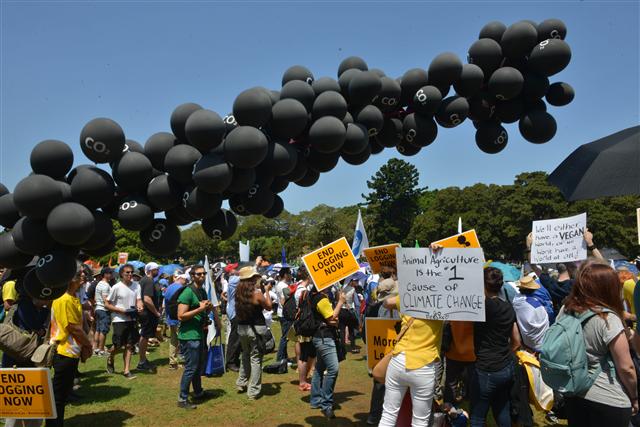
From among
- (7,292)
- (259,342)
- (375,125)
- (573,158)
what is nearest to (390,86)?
(375,125)

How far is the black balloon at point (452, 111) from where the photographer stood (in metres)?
4.59

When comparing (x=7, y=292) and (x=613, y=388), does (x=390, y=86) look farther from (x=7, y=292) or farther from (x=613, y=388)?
(x=7, y=292)

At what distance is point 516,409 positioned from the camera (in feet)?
18.4

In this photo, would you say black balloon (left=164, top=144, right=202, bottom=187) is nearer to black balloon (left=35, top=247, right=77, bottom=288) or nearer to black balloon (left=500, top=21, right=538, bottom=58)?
black balloon (left=35, top=247, right=77, bottom=288)

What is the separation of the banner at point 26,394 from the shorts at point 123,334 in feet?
17.5

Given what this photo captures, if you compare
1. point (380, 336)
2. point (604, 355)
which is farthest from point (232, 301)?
point (604, 355)

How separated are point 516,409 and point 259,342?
432 centimetres

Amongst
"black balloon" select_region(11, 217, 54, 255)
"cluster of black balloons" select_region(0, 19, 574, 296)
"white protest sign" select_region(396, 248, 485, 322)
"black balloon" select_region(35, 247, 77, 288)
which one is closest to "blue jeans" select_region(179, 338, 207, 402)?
"cluster of black balloons" select_region(0, 19, 574, 296)

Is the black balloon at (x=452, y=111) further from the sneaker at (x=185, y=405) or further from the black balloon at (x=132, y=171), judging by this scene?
the sneaker at (x=185, y=405)

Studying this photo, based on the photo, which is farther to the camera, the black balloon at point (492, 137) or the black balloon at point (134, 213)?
the black balloon at point (492, 137)

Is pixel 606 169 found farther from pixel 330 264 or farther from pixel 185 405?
pixel 185 405

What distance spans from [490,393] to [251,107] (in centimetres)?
393

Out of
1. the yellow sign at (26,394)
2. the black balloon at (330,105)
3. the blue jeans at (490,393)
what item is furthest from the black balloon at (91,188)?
the blue jeans at (490,393)

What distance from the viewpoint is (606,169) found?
14.5 feet
